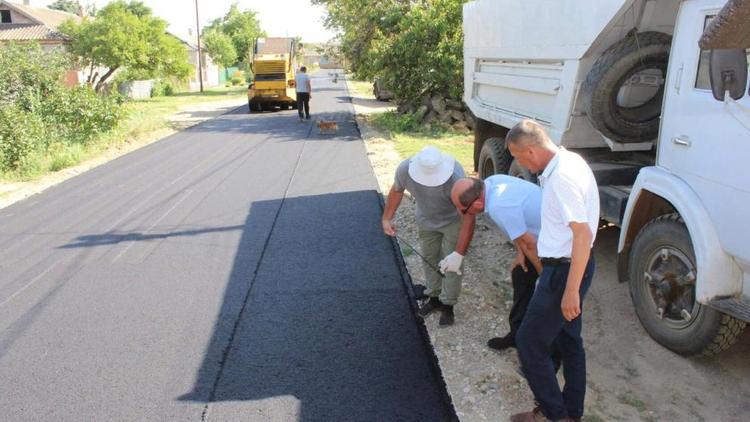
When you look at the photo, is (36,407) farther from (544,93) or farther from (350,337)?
(544,93)

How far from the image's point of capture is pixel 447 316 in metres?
4.40

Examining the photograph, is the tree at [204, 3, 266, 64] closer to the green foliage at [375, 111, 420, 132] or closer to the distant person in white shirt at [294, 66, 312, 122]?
the distant person in white shirt at [294, 66, 312, 122]

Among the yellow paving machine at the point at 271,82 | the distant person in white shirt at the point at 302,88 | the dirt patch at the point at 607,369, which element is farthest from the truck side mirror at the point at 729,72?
the yellow paving machine at the point at 271,82

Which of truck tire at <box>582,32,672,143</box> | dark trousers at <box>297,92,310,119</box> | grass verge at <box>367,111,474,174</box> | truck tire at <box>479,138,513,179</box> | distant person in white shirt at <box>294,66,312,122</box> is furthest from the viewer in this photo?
dark trousers at <box>297,92,310,119</box>

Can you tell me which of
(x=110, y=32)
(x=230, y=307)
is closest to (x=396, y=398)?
(x=230, y=307)

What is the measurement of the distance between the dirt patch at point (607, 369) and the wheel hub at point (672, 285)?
31 cm

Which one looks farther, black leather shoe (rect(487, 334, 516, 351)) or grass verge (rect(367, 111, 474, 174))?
grass verge (rect(367, 111, 474, 174))

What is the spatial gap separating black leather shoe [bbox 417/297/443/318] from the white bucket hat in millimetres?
1061

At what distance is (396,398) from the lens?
3445mm

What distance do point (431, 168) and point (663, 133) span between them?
1.54 metres

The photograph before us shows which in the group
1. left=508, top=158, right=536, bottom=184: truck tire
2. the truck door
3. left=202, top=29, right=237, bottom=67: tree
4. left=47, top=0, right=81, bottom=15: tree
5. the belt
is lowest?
left=508, top=158, right=536, bottom=184: truck tire

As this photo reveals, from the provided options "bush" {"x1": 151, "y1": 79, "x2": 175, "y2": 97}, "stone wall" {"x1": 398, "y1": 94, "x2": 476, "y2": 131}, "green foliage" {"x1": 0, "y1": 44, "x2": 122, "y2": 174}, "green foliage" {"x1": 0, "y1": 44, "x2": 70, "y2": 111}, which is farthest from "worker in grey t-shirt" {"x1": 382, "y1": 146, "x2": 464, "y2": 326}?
"bush" {"x1": 151, "y1": 79, "x2": 175, "y2": 97}

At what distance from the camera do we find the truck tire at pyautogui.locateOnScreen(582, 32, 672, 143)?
14.3 feet

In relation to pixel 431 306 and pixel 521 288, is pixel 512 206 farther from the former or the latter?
pixel 431 306
